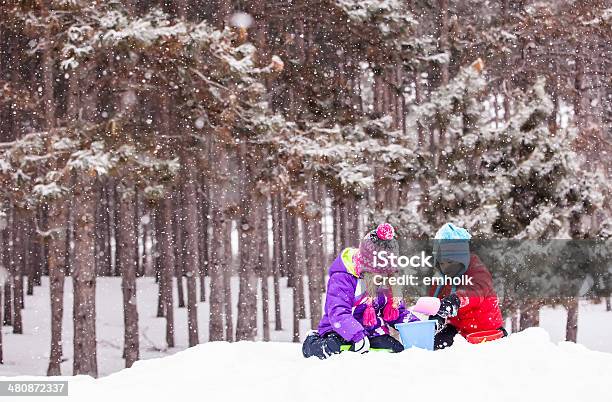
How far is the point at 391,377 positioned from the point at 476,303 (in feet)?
5.10

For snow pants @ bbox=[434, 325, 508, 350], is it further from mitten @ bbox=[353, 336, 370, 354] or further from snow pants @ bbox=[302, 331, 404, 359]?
mitten @ bbox=[353, 336, 370, 354]

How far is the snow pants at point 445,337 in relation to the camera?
6414 millimetres

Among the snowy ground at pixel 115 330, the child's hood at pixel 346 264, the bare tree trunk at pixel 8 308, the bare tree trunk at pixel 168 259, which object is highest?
the child's hood at pixel 346 264

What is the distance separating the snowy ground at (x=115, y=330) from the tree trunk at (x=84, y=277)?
479 centimetres

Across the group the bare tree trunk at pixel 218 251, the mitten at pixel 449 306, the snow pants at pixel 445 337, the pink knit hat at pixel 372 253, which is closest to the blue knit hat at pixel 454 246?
the mitten at pixel 449 306

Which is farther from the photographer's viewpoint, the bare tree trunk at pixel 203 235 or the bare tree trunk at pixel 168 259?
the bare tree trunk at pixel 203 235

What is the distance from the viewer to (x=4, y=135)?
1980cm

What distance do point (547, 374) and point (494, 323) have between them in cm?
140

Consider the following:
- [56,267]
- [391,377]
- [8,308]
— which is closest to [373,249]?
[391,377]

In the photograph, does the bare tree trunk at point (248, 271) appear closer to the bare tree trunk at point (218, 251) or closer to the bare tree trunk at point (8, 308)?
the bare tree trunk at point (218, 251)

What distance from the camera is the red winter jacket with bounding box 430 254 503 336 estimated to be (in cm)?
623

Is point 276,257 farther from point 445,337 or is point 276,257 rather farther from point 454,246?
point 454,246

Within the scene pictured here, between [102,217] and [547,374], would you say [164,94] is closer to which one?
[547,374]

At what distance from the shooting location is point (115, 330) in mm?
25594
